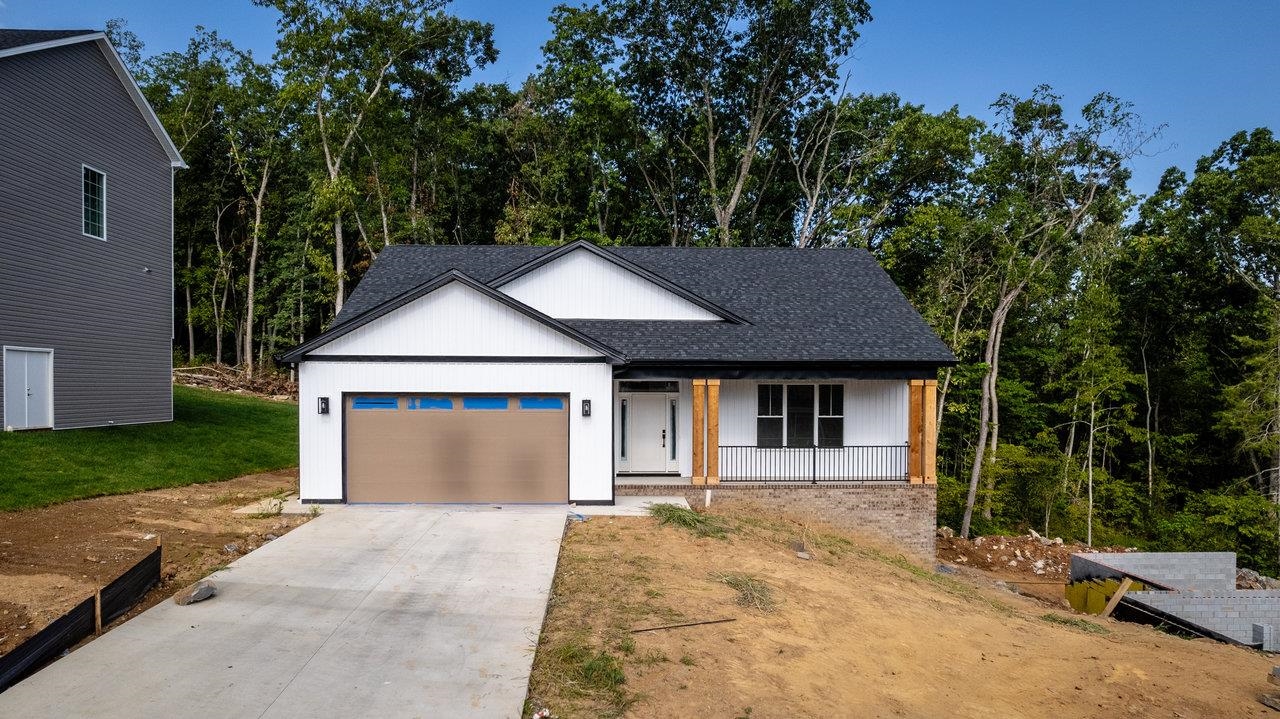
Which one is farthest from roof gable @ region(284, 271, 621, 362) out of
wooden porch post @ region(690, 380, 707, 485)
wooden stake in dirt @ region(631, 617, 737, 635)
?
wooden stake in dirt @ region(631, 617, 737, 635)

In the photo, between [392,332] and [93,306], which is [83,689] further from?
[93,306]

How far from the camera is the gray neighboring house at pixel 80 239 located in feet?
48.7

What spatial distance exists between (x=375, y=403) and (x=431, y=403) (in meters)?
0.99

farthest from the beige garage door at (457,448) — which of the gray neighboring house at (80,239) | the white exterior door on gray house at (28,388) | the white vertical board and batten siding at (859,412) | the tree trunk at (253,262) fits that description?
the tree trunk at (253,262)

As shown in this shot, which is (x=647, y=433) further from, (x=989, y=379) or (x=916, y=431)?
(x=989, y=379)

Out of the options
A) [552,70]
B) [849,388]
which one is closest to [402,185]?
[552,70]

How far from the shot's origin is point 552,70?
3069 cm

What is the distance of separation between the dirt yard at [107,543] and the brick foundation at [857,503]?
6.86m

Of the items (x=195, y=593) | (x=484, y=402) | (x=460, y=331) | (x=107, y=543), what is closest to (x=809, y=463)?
(x=484, y=402)

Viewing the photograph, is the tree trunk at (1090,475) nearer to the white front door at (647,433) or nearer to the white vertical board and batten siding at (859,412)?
the white vertical board and batten siding at (859,412)

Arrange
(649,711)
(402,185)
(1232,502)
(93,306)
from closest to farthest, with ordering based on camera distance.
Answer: (649,711) → (93,306) → (1232,502) → (402,185)

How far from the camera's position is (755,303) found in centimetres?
1677

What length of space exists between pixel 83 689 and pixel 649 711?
4.30 metres

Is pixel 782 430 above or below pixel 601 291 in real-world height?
below
